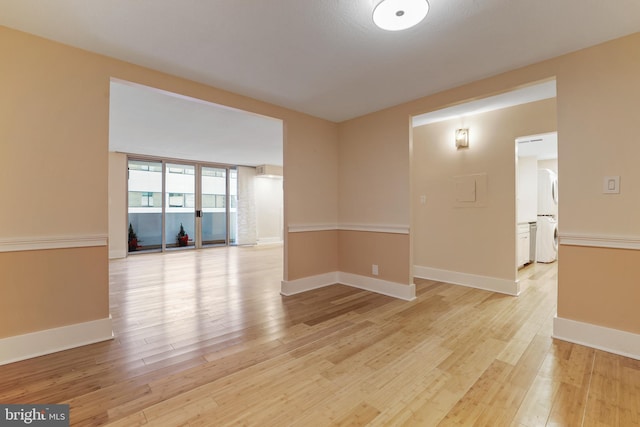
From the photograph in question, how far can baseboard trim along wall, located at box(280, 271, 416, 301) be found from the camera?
3.46 m

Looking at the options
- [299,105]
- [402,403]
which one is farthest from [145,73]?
Answer: [402,403]

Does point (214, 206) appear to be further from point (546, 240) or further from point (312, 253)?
point (546, 240)

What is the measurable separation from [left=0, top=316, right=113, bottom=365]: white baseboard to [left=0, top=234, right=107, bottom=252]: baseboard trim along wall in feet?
2.07

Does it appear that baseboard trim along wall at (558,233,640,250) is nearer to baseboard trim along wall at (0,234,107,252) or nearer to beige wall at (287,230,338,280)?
beige wall at (287,230,338,280)

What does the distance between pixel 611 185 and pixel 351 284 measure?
2.89 metres

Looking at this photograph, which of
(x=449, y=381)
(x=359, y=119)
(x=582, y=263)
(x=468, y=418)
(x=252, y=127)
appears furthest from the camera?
(x=252, y=127)

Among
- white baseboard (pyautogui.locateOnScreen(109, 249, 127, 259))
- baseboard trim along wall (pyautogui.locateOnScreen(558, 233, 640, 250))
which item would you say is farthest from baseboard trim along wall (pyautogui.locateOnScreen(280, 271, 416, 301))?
white baseboard (pyautogui.locateOnScreen(109, 249, 127, 259))

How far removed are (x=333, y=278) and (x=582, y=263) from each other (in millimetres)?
2764

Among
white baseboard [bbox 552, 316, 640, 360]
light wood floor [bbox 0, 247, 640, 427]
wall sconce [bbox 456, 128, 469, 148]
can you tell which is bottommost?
light wood floor [bbox 0, 247, 640, 427]

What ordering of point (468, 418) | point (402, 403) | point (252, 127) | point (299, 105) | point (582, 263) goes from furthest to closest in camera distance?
point (252, 127)
point (299, 105)
point (582, 263)
point (402, 403)
point (468, 418)

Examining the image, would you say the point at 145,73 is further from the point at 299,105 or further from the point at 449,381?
the point at 449,381

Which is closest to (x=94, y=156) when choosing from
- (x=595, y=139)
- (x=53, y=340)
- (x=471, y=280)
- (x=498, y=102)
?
(x=53, y=340)

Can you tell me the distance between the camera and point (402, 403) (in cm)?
159

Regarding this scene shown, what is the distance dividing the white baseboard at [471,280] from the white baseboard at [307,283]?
1443mm
